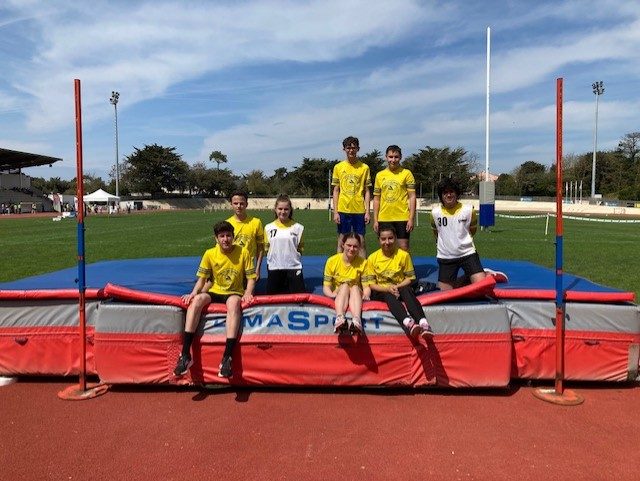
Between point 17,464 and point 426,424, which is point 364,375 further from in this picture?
point 17,464

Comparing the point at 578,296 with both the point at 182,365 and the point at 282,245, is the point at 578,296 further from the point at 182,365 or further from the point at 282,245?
the point at 182,365

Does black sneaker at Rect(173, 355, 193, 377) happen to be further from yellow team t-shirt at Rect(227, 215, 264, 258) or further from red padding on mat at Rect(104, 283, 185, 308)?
yellow team t-shirt at Rect(227, 215, 264, 258)

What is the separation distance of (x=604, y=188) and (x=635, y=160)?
568 cm

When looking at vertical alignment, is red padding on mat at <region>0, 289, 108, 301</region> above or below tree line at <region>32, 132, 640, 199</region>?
below

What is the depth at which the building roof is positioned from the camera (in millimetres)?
53375

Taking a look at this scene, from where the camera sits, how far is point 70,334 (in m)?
4.41

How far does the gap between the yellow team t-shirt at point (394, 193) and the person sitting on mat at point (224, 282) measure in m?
1.98

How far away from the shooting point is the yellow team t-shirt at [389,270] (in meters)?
4.41

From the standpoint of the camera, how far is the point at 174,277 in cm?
567

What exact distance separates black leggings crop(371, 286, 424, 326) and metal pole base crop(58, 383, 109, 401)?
2.56 m

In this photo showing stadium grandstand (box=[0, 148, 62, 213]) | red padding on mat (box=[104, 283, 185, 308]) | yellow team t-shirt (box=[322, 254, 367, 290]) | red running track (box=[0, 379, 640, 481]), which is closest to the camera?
red running track (box=[0, 379, 640, 481])

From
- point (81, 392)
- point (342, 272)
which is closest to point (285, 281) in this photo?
point (342, 272)

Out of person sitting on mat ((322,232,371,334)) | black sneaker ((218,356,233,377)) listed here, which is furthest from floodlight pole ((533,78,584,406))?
black sneaker ((218,356,233,377))

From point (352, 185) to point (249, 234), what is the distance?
5.22ft
